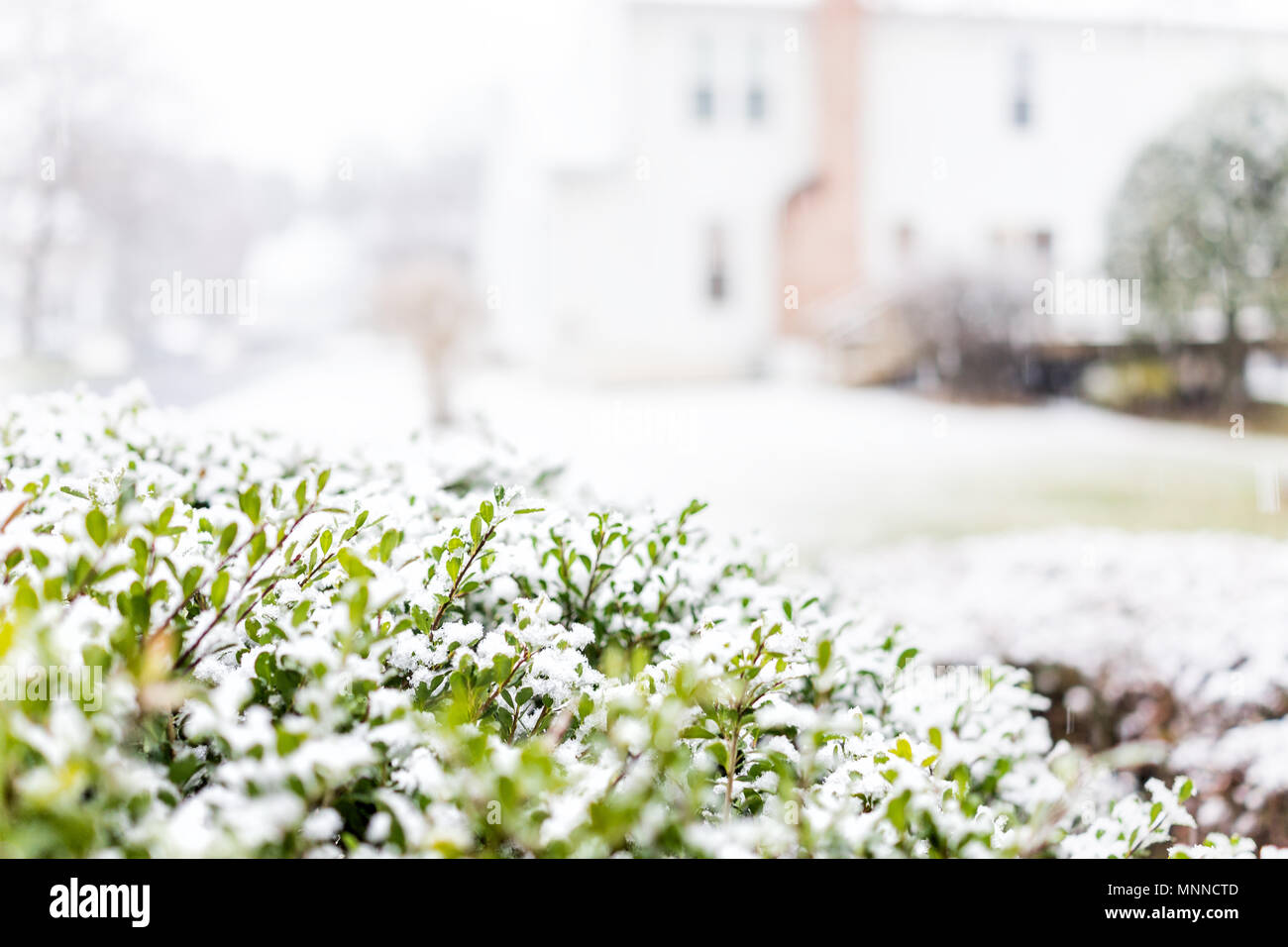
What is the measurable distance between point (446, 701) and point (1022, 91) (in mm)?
18449

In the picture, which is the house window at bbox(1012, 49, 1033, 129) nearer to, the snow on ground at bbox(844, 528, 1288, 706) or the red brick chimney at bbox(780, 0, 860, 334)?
the red brick chimney at bbox(780, 0, 860, 334)

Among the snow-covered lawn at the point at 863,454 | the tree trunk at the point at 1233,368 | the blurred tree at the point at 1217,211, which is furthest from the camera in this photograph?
the tree trunk at the point at 1233,368

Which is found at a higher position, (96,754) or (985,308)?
(985,308)

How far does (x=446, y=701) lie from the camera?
141 centimetres

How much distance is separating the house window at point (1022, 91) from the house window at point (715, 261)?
5.66 metres

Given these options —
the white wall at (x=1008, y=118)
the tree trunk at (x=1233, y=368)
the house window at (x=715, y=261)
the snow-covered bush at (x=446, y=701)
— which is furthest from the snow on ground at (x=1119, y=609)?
the white wall at (x=1008, y=118)

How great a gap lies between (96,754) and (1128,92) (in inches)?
796

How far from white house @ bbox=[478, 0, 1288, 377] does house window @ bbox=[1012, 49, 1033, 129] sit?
1.4 inches

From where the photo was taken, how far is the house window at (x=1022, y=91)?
16953mm

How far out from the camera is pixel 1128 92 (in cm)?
1755

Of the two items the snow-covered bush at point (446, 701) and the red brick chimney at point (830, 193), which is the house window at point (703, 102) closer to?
the red brick chimney at point (830, 193)
